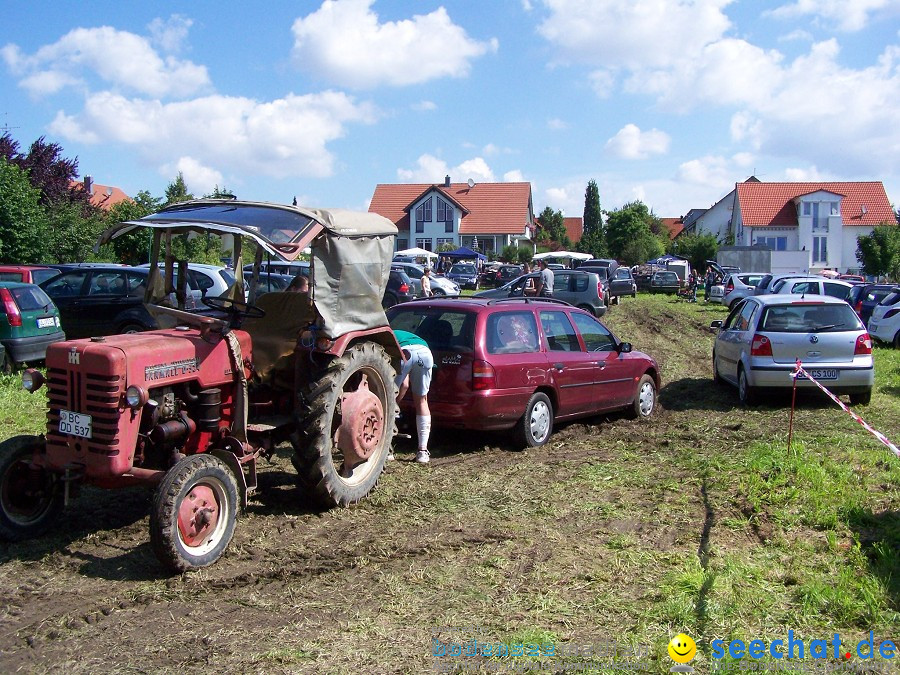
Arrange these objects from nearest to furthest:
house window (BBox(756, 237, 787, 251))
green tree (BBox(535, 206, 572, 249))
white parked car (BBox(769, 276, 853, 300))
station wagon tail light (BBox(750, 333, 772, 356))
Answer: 1. station wagon tail light (BBox(750, 333, 772, 356))
2. white parked car (BBox(769, 276, 853, 300))
3. house window (BBox(756, 237, 787, 251))
4. green tree (BBox(535, 206, 572, 249))

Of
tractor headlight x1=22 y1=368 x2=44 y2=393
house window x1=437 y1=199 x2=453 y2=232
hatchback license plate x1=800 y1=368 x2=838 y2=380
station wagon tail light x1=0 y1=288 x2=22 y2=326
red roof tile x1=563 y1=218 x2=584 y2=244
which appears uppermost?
red roof tile x1=563 y1=218 x2=584 y2=244

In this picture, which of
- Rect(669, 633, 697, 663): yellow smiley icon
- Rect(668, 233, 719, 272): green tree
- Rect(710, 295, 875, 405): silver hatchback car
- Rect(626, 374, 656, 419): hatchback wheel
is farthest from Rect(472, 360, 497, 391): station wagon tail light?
Rect(668, 233, 719, 272): green tree

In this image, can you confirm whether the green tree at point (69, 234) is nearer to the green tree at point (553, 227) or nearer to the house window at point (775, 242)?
the house window at point (775, 242)

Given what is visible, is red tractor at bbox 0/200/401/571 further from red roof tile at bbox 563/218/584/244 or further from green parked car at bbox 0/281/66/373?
red roof tile at bbox 563/218/584/244

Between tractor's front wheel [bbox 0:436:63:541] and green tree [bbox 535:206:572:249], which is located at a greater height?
green tree [bbox 535:206:572:249]

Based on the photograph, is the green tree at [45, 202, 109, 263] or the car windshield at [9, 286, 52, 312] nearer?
the car windshield at [9, 286, 52, 312]

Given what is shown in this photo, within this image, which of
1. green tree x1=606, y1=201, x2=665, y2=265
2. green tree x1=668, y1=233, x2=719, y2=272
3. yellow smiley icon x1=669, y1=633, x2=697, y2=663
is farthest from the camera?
green tree x1=606, y1=201, x2=665, y2=265

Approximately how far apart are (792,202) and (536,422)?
2658 inches

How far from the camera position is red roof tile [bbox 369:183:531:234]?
7244 centimetres

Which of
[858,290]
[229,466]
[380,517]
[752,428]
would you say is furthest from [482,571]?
[858,290]

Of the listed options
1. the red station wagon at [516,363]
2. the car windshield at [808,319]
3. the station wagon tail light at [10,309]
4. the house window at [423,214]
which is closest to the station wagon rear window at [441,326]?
the red station wagon at [516,363]

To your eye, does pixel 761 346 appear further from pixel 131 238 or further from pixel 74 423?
pixel 131 238

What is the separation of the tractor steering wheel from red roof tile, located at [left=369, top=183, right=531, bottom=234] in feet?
215

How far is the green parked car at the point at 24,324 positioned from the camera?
12.7m
